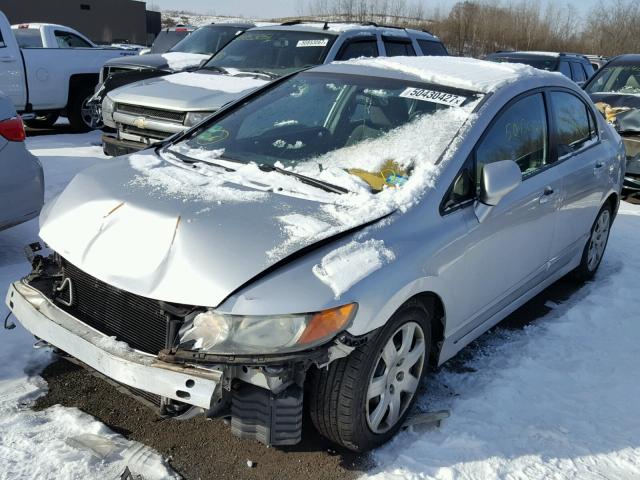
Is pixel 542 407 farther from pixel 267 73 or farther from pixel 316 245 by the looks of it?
pixel 267 73

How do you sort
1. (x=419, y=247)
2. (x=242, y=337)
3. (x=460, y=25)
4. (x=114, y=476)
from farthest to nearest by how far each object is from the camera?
1. (x=460, y=25)
2. (x=419, y=247)
3. (x=114, y=476)
4. (x=242, y=337)

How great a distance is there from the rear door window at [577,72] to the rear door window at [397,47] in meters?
7.18

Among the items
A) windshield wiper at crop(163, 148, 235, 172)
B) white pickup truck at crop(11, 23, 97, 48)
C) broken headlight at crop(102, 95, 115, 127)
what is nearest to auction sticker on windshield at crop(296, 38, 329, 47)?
broken headlight at crop(102, 95, 115, 127)

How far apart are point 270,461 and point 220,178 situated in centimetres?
138

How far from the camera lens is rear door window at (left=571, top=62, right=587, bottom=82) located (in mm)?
14477

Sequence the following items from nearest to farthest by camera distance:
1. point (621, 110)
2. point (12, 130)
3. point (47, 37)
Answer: point (12, 130) < point (621, 110) < point (47, 37)

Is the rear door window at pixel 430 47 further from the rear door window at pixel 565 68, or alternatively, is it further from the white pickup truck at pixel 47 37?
the white pickup truck at pixel 47 37

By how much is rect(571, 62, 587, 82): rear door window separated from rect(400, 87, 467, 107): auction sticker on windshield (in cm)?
1226

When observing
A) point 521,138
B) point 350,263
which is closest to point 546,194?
point 521,138

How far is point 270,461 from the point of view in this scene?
282 centimetres

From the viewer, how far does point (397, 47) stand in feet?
28.4

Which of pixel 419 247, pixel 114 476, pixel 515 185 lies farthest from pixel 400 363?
pixel 114 476

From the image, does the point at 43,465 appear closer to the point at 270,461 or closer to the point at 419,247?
the point at 270,461

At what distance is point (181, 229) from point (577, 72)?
14251 mm
